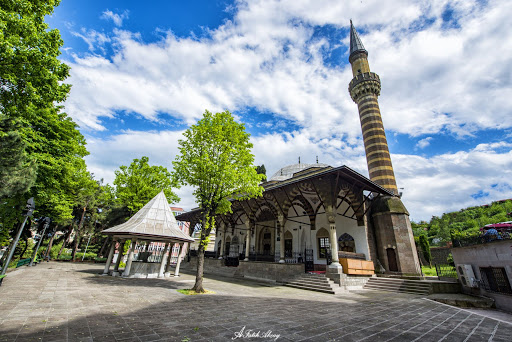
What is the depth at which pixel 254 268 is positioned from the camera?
55.4 ft

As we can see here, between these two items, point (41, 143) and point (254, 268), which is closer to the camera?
point (41, 143)

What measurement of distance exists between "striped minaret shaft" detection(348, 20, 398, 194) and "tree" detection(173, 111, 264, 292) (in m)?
→ 14.5

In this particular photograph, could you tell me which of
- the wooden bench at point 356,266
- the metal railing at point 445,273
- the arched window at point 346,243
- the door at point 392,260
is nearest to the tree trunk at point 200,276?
the wooden bench at point 356,266

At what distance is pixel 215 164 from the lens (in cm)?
994

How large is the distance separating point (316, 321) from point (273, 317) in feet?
3.67

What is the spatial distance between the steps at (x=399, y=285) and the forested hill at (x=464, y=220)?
41.2m

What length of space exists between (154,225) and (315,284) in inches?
393

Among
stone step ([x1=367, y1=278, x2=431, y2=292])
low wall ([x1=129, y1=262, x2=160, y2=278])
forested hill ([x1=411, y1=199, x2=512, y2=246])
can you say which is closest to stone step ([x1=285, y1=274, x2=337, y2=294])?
stone step ([x1=367, y1=278, x2=431, y2=292])

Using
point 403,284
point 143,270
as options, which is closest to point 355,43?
point 403,284

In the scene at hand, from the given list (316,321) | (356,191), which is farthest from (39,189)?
(356,191)

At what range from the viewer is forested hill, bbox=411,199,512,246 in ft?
155

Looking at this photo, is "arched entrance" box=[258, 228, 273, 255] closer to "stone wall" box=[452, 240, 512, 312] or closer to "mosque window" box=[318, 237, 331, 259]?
"mosque window" box=[318, 237, 331, 259]

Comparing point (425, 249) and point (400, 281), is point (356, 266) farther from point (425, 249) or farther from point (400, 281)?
point (425, 249)

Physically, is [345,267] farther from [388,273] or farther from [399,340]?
[399,340]
